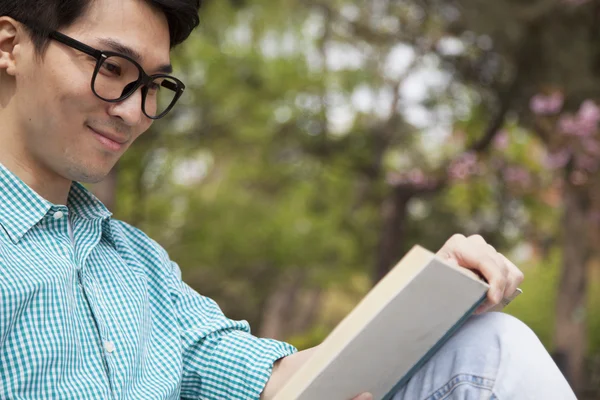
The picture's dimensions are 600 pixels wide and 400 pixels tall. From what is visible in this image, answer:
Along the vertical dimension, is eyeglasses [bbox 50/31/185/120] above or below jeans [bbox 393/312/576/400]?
above

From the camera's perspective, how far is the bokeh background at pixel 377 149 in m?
6.30

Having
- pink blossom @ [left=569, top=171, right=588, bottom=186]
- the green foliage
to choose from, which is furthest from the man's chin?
the green foliage

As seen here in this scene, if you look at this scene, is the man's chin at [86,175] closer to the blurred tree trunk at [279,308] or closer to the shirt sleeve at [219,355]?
the shirt sleeve at [219,355]

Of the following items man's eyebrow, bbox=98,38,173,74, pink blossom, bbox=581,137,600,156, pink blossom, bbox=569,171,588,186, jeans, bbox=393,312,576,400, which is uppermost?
pink blossom, bbox=581,137,600,156

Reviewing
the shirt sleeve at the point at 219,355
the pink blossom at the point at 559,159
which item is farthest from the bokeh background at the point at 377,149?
the shirt sleeve at the point at 219,355

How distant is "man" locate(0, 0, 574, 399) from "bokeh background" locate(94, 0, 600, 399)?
10.3ft

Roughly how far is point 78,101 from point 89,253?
1.02ft

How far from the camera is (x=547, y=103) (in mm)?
6289

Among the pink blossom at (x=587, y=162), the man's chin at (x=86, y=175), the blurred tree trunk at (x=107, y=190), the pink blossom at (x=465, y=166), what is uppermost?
the pink blossom at (x=587, y=162)

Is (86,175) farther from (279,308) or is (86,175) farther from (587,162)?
(279,308)

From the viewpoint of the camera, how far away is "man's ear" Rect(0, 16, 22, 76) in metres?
1.57

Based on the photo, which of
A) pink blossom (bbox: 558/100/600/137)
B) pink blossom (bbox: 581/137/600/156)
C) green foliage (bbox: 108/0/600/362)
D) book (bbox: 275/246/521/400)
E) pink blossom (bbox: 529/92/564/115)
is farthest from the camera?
green foliage (bbox: 108/0/600/362)

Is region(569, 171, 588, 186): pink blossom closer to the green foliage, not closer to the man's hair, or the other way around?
the green foliage

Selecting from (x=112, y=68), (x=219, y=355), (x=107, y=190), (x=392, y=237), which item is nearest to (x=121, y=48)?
(x=112, y=68)
